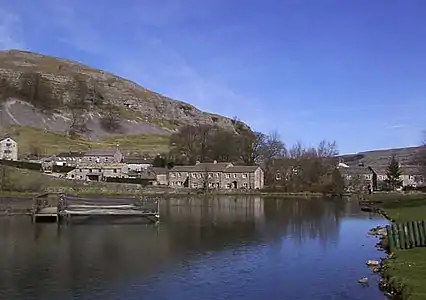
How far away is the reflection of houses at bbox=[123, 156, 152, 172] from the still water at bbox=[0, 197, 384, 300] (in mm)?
83643

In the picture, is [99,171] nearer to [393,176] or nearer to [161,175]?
[161,175]

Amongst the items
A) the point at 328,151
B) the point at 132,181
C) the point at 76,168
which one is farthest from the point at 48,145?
the point at 328,151

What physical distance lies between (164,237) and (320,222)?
1683 centimetres

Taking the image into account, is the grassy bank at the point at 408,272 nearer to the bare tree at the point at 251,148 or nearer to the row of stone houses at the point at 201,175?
the row of stone houses at the point at 201,175

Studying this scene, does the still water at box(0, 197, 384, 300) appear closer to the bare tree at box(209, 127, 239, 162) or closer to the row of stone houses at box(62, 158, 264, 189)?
the row of stone houses at box(62, 158, 264, 189)

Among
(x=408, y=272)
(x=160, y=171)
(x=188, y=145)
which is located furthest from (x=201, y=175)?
(x=408, y=272)

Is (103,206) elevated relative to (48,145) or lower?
lower

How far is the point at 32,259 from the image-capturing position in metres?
26.4

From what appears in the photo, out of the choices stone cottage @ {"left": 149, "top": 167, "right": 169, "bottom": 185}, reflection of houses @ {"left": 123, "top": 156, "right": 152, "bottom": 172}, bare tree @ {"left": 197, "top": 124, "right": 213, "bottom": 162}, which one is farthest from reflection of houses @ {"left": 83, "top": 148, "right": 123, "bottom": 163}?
bare tree @ {"left": 197, "top": 124, "right": 213, "bottom": 162}

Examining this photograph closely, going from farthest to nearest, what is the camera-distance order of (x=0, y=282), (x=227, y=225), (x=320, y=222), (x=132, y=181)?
(x=132, y=181) < (x=320, y=222) < (x=227, y=225) < (x=0, y=282)

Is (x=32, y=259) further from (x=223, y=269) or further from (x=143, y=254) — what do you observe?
(x=223, y=269)

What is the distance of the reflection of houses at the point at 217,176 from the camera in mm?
105125

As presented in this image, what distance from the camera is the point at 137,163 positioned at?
133m

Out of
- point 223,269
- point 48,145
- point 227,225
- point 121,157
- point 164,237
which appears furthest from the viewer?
point 48,145
